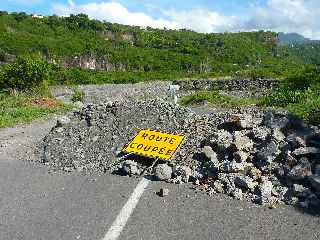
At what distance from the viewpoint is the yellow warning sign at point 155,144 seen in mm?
10688

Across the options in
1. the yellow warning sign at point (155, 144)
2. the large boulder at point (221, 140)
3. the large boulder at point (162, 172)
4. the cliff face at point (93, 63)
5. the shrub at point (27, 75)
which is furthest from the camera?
the cliff face at point (93, 63)

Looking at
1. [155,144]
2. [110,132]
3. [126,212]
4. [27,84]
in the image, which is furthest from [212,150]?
[27,84]

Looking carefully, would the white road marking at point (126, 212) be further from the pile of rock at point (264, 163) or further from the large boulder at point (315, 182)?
the large boulder at point (315, 182)

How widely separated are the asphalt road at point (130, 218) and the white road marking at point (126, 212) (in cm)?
8

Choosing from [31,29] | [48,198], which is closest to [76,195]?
[48,198]

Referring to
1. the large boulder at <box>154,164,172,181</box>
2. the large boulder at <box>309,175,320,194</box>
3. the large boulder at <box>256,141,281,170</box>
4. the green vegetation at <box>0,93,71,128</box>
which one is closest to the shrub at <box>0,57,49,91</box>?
the green vegetation at <box>0,93,71,128</box>

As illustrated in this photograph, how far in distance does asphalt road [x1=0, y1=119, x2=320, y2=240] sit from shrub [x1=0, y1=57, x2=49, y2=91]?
2074 cm

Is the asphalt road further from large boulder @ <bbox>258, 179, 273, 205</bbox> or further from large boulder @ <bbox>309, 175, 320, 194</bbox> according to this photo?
large boulder @ <bbox>309, 175, 320, 194</bbox>

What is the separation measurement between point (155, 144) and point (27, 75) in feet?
69.0

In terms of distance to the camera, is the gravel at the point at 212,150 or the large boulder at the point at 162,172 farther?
the large boulder at the point at 162,172

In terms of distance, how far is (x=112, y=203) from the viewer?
28.8 ft

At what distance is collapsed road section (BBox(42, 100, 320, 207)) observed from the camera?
9.06 m

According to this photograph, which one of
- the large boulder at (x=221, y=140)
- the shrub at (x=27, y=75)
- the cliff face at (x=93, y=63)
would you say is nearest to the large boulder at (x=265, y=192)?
the large boulder at (x=221, y=140)

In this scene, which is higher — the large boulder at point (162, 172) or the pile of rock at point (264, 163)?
the pile of rock at point (264, 163)
